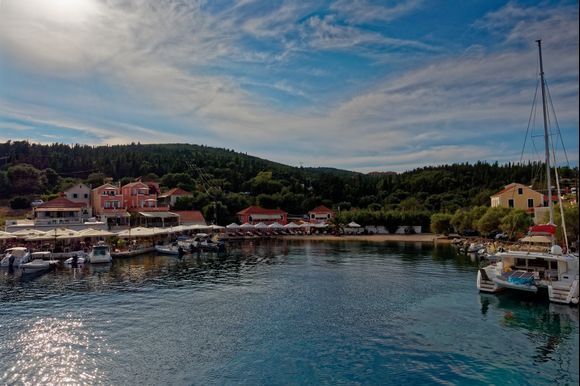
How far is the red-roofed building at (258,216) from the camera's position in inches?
2766

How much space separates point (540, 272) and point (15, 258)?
126ft

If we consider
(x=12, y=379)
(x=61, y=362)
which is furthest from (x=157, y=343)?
(x=12, y=379)

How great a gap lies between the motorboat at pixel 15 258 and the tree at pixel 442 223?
46787mm

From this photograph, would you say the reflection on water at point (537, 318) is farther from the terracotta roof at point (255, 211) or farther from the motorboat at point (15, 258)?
the terracotta roof at point (255, 211)

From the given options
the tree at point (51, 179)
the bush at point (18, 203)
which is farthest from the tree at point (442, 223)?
the tree at point (51, 179)

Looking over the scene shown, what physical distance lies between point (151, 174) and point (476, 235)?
69.6 m

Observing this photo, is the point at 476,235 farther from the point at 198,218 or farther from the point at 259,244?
the point at 198,218

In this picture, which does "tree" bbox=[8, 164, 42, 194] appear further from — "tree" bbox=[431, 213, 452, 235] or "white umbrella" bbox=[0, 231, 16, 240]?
"tree" bbox=[431, 213, 452, 235]

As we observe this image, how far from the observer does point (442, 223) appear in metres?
57.3

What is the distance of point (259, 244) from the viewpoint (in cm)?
5334

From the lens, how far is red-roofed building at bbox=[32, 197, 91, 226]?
48375 mm

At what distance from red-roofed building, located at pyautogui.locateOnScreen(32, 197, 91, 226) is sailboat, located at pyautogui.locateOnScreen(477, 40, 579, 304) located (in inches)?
1693

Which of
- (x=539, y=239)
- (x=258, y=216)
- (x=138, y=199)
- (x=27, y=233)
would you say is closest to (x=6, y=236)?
(x=27, y=233)

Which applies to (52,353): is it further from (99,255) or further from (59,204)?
(59,204)
